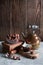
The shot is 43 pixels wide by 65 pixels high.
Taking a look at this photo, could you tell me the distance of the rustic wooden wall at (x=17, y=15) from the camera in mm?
2194

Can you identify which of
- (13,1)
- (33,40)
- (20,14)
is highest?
(13,1)

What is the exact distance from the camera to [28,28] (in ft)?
7.33

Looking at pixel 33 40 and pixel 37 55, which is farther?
pixel 33 40

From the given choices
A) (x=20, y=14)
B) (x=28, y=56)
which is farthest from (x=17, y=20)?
(x=28, y=56)

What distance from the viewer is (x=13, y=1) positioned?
2.20m

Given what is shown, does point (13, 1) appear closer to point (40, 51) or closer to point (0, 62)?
point (40, 51)

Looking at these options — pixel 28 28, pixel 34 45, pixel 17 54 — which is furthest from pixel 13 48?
pixel 28 28

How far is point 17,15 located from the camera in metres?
2.23

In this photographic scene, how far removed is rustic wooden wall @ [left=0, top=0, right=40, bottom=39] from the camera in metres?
2.19

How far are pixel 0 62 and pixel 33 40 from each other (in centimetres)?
39

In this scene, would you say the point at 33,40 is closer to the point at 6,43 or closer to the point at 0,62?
the point at 6,43

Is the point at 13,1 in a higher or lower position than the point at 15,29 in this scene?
higher

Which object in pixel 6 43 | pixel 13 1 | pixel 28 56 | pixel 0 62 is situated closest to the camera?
pixel 0 62

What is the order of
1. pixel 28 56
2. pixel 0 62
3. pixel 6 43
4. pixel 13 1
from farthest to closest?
pixel 13 1 < pixel 6 43 < pixel 28 56 < pixel 0 62
